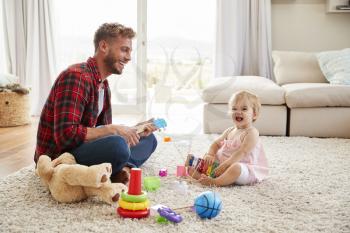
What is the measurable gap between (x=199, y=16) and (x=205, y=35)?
0.80ft

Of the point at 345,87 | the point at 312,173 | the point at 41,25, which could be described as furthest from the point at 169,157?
the point at 41,25

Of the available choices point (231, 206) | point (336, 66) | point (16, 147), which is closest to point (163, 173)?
point (231, 206)

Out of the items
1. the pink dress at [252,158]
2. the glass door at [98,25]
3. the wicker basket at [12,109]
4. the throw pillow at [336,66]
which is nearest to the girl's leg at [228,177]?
the pink dress at [252,158]

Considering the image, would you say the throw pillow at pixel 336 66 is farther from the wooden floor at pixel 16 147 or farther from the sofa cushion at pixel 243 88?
the wooden floor at pixel 16 147

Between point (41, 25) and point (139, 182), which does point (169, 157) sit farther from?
point (41, 25)

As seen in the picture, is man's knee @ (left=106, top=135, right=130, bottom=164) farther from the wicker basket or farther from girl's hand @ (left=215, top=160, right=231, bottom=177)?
the wicker basket

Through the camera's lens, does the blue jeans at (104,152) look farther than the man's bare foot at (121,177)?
No

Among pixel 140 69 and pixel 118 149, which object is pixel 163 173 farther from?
pixel 140 69

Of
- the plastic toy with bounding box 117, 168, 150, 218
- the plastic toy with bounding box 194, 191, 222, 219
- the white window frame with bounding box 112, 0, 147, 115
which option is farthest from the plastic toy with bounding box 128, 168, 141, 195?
the white window frame with bounding box 112, 0, 147, 115

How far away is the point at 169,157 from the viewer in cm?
279

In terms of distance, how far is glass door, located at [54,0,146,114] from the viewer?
512 centimetres

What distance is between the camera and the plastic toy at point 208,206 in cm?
162

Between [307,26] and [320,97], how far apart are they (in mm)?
1630

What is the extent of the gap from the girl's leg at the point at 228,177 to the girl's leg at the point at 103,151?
45cm
